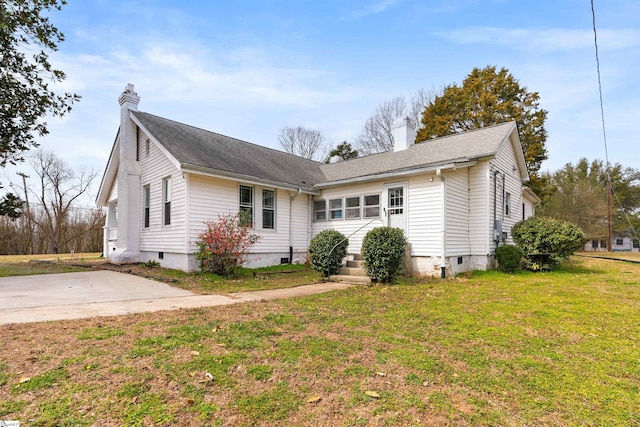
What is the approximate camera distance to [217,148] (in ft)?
42.1

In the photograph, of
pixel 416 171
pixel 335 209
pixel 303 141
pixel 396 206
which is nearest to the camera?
pixel 416 171

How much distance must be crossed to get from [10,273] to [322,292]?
979cm

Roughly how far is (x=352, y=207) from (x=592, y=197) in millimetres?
31134

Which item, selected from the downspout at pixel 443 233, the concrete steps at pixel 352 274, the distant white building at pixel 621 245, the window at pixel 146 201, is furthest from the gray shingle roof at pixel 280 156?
the distant white building at pixel 621 245

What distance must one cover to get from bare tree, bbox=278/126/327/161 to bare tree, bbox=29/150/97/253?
19.6 metres

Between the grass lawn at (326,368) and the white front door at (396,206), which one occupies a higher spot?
the white front door at (396,206)

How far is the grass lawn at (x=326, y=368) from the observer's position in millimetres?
2441

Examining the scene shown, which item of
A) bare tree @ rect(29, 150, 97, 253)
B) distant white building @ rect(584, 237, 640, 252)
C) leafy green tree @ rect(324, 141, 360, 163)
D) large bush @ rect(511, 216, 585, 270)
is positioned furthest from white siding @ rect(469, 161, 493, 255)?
distant white building @ rect(584, 237, 640, 252)

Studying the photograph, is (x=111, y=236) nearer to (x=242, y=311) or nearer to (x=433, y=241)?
(x=242, y=311)

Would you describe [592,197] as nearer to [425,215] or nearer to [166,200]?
[425,215]

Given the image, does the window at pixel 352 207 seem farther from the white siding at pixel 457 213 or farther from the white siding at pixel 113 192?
the white siding at pixel 113 192

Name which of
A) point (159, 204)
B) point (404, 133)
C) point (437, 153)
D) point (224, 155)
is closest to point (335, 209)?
point (437, 153)

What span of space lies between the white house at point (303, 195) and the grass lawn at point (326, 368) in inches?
212

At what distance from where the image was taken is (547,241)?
1100 centimetres
